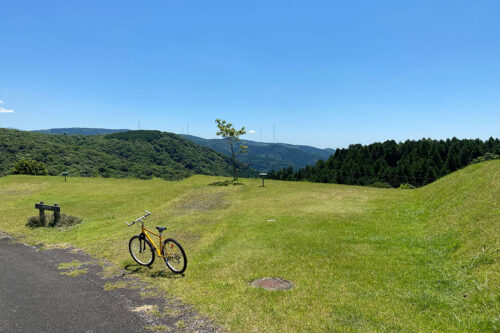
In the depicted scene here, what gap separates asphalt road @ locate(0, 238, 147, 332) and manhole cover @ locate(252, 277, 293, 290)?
3576 mm

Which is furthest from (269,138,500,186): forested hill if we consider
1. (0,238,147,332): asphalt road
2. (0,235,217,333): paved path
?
(0,238,147,332): asphalt road

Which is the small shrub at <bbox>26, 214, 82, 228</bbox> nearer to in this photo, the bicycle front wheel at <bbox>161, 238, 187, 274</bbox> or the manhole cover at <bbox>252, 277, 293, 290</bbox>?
the bicycle front wheel at <bbox>161, 238, 187, 274</bbox>

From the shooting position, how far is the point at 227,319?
675 centimetres

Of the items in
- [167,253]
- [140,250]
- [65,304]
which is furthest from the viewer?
[140,250]

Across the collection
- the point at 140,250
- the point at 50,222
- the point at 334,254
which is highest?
the point at 334,254

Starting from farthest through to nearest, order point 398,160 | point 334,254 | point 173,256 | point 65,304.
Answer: point 398,160 < point 334,254 < point 173,256 < point 65,304

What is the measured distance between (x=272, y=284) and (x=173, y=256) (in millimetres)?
3905

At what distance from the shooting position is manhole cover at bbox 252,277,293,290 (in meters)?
8.28

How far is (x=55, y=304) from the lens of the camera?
7.71 metres

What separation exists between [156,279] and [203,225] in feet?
23.8

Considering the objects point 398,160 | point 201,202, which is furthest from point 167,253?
point 398,160

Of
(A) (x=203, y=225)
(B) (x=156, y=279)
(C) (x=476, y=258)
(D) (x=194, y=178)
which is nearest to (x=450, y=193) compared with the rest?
(C) (x=476, y=258)

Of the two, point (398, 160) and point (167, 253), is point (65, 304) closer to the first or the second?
point (167, 253)

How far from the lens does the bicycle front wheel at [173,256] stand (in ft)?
32.0
